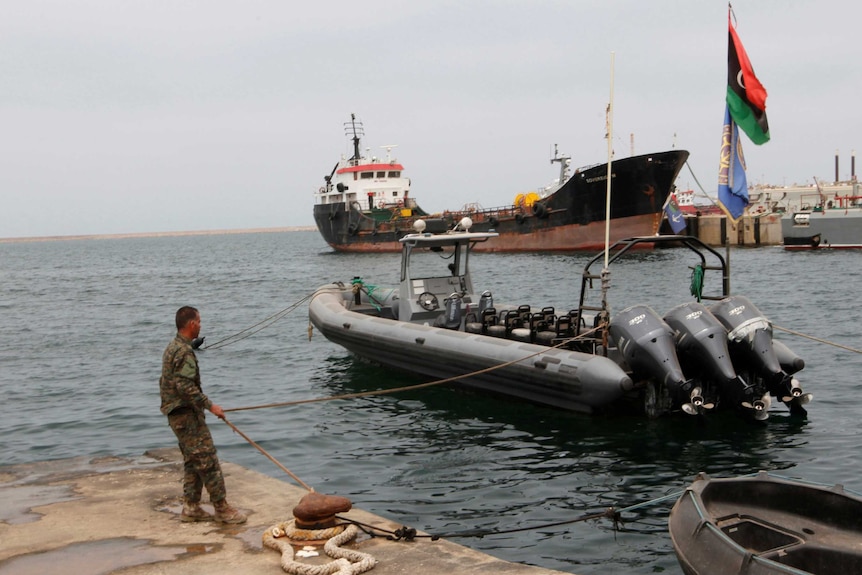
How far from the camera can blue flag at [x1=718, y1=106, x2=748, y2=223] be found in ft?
42.9

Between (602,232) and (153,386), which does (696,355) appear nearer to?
(153,386)

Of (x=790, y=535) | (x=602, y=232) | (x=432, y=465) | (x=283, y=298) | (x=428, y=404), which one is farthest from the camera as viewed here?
(x=602, y=232)

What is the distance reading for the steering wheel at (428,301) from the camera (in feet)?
49.6

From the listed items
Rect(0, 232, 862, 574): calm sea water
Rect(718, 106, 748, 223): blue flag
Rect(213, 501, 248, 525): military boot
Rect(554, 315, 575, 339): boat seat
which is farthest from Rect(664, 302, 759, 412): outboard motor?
Rect(213, 501, 248, 525): military boot

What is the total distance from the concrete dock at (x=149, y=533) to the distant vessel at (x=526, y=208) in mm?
37049

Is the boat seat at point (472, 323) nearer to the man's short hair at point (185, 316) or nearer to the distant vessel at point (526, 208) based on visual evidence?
the man's short hair at point (185, 316)

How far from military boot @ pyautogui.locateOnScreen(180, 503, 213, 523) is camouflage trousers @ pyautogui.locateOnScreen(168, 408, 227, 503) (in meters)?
0.04

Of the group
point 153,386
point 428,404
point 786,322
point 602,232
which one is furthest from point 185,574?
point 602,232

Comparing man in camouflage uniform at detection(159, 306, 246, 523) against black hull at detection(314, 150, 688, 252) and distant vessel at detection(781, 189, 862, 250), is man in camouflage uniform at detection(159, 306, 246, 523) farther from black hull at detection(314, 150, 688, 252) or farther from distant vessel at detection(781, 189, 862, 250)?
distant vessel at detection(781, 189, 862, 250)

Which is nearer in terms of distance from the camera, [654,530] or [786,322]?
[654,530]

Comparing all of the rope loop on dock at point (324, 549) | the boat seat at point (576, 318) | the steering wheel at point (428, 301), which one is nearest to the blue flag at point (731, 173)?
the boat seat at point (576, 318)

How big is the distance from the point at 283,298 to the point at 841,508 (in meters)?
30.7

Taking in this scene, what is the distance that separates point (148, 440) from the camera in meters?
11.9

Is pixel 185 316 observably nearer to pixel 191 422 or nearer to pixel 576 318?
pixel 191 422
